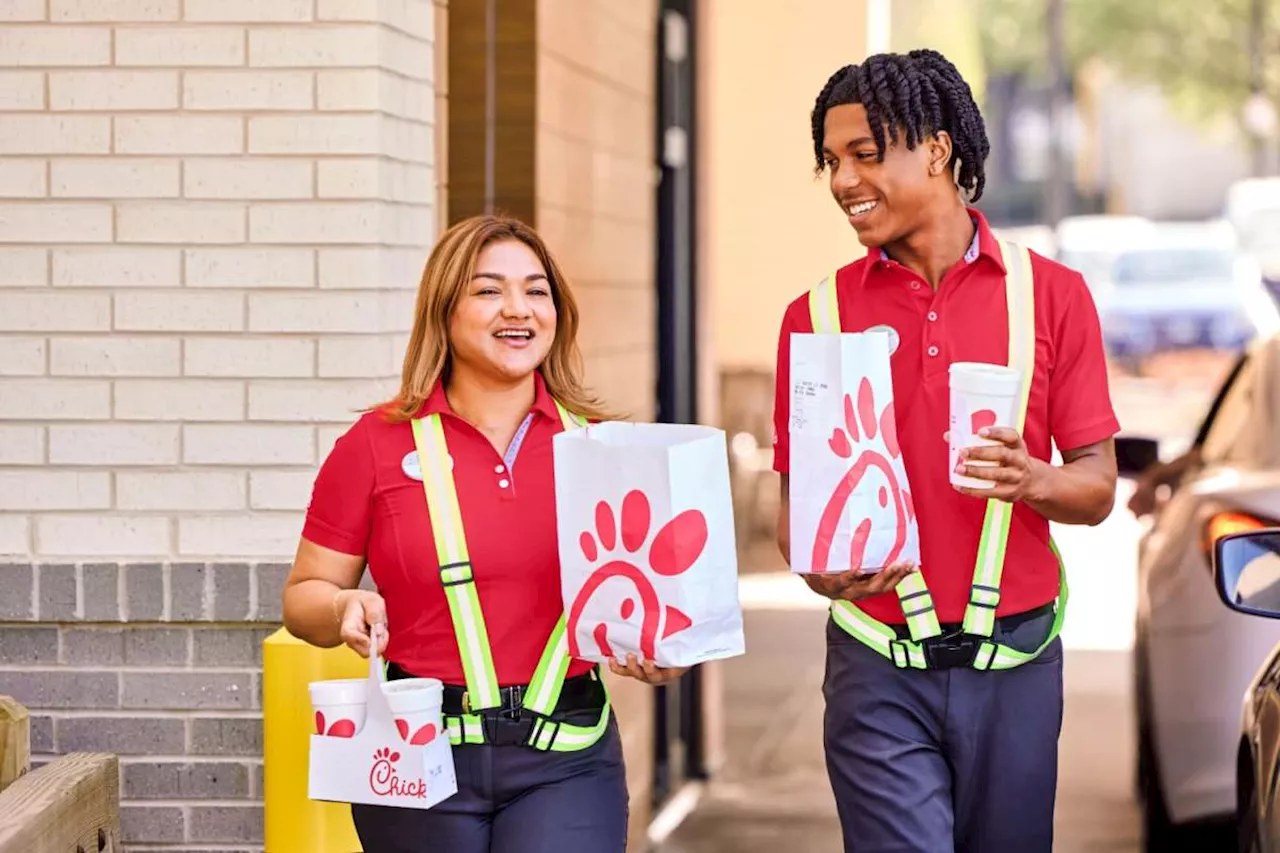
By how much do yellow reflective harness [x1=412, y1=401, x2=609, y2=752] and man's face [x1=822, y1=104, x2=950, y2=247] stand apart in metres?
0.81

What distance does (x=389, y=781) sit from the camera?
3389 millimetres

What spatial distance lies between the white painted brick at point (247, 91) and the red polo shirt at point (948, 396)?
1748 millimetres

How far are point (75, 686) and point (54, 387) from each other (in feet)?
2.24

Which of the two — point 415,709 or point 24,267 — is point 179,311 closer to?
point 24,267

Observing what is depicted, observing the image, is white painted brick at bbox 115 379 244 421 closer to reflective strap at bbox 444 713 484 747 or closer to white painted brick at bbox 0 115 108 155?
white painted brick at bbox 0 115 108 155

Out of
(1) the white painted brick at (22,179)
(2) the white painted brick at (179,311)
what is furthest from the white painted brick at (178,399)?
(1) the white painted brick at (22,179)

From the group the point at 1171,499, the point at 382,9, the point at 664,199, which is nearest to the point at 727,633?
the point at 382,9

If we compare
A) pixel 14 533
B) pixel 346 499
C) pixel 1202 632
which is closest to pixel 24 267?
pixel 14 533

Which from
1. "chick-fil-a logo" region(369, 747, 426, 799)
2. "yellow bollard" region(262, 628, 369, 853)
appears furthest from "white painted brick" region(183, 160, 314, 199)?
"chick-fil-a logo" region(369, 747, 426, 799)

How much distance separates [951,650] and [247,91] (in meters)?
2.25

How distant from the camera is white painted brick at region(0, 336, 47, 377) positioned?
512cm

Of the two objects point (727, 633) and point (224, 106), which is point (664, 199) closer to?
point (224, 106)

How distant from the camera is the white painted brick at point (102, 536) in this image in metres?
5.12

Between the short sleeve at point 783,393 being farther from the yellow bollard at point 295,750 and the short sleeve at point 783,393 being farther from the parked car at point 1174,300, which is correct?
the parked car at point 1174,300
